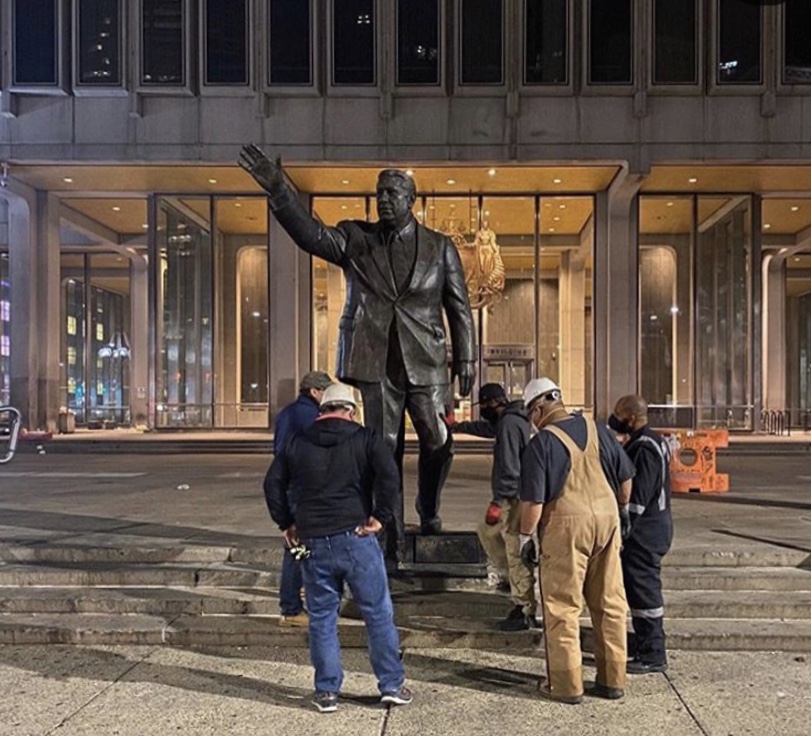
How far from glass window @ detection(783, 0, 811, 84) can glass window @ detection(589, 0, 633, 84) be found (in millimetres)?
3757

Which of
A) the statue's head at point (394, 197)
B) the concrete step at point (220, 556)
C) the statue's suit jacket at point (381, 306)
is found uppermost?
the statue's head at point (394, 197)

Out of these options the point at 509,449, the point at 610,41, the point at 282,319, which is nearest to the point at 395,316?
the point at 509,449

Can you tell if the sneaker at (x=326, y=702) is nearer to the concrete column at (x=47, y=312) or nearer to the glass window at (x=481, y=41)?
the glass window at (x=481, y=41)

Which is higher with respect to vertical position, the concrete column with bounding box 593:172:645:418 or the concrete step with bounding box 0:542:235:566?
the concrete column with bounding box 593:172:645:418

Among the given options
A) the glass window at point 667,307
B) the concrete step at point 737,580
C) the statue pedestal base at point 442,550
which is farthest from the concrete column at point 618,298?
the statue pedestal base at point 442,550

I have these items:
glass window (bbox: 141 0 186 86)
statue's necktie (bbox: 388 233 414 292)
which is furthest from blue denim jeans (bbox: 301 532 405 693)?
glass window (bbox: 141 0 186 86)

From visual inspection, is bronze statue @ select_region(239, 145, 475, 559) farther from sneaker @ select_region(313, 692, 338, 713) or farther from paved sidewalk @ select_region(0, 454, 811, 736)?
sneaker @ select_region(313, 692, 338, 713)

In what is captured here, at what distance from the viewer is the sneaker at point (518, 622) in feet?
18.0

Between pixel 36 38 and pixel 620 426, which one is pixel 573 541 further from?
pixel 36 38

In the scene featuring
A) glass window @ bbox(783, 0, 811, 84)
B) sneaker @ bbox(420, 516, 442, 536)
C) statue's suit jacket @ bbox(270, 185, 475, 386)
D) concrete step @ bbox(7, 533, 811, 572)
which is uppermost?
glass window @ bbox(783, 0, 811, 84)

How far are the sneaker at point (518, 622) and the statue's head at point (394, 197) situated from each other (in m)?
2.80

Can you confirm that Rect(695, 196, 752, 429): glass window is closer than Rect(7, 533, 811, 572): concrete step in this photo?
No

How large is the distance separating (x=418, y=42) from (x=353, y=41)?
165 centimetres

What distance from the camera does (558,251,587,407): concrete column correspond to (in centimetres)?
2573
